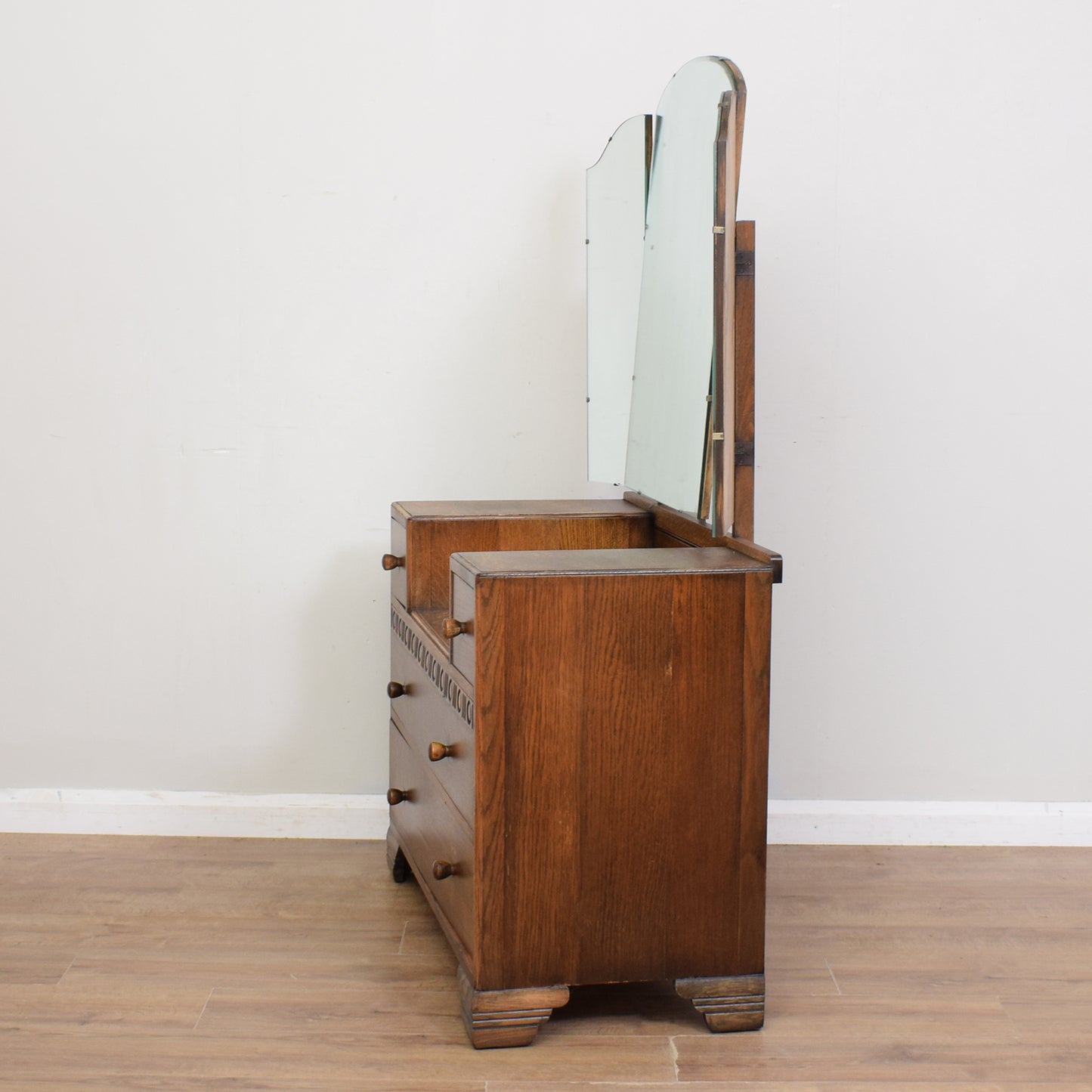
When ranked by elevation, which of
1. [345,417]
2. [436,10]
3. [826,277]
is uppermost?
[436,10]

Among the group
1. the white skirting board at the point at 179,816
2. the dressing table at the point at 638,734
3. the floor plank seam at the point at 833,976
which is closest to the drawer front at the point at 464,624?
the dressing table at the point at 638,734

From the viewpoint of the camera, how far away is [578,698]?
5.47 feet

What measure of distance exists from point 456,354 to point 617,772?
44.0 inches

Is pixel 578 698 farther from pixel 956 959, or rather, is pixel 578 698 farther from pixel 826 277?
pixel 826 277

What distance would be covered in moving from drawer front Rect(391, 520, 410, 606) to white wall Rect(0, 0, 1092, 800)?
0.23m

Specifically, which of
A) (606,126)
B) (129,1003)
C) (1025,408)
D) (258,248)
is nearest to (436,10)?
(606,126)

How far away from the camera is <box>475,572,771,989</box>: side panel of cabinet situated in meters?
1.65

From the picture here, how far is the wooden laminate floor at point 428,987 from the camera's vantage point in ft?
5.41

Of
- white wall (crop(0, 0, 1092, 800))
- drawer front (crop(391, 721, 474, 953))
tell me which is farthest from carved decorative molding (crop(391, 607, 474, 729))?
white wall (crop(0, 0, 1092, 800))

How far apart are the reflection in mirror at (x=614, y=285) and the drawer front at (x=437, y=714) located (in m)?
0.52

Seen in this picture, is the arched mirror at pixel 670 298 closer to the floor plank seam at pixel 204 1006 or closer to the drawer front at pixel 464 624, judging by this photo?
the drawer front at pixel 464 624

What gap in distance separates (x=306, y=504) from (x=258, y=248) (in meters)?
0.52

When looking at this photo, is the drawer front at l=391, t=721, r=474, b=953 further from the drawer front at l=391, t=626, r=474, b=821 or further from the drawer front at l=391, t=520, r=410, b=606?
the drawer front at l=391, t=520, r=410, b=606

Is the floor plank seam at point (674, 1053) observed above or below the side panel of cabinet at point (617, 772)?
below
